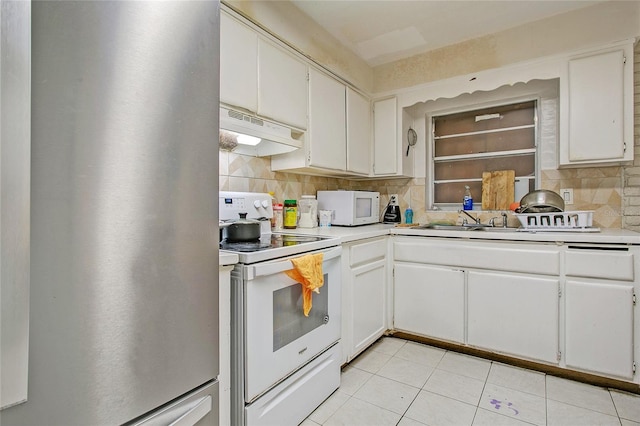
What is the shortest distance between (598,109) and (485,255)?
1206mm

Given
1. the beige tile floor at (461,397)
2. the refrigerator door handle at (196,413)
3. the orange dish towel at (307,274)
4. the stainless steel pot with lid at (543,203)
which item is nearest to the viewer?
the refrigerator door handle at (196,413)

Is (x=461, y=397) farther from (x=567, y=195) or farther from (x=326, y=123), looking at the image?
(x=326, y=123)

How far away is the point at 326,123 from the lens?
2.41 m

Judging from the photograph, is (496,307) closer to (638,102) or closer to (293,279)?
(293,279)

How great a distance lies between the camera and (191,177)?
704 millimetres

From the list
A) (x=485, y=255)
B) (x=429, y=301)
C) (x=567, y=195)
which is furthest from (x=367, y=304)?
(x=567, y=195)

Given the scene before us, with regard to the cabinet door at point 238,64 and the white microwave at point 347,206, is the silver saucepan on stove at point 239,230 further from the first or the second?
the white microwave at point 347,206

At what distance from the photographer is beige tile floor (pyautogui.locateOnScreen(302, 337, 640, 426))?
1585 mm

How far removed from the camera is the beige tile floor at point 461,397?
158 centimetres

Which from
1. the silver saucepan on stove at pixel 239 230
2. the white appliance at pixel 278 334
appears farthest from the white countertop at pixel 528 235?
the silver saucepan on stove at pixel 239 230

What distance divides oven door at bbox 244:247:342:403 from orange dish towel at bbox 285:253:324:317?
3 centimetres

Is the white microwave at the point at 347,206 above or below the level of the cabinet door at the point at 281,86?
below

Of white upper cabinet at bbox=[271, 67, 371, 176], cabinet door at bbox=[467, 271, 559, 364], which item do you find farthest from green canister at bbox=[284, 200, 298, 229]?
cabinet door at bbox=[467, 271, 559, 364]

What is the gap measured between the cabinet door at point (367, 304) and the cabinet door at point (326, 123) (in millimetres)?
834
